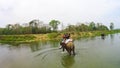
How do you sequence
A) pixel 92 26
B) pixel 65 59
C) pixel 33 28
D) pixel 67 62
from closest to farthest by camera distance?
pixel 67 62 < pixel 65 59 < pixel 33 28 < pixel 92 26

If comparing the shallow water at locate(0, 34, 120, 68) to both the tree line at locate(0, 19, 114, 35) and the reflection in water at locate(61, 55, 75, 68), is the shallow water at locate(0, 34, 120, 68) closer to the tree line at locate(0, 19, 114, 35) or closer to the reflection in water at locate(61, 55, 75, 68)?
the reflection in water at locate(61, 55, 75, 68)

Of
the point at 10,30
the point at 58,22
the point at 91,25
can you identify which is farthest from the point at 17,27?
the point at 91,25

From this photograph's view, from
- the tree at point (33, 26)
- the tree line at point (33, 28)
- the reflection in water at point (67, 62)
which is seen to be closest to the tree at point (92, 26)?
the tree line at point (33, 28)

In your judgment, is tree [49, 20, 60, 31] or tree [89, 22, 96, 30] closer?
tree [49, 20, 60, 31]

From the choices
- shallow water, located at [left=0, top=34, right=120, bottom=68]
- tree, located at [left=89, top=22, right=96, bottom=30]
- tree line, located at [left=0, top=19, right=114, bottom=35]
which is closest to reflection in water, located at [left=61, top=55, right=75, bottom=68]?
shallow water, located at [left=0, top=34, right=120, bottom=68]

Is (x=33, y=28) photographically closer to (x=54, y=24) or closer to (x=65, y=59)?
(x=54, y=24)

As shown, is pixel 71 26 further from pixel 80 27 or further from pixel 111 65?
pixel 111 65

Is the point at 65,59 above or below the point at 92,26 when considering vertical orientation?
below

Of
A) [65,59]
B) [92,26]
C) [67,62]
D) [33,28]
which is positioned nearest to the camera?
[67,62]

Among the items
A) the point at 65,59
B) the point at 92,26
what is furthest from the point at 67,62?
the point at 92,26

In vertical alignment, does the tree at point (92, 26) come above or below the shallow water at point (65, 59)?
above

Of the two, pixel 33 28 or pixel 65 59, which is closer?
pixel 65 59

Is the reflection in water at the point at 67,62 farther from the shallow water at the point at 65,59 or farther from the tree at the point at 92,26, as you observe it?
the tree at the point at 92,26

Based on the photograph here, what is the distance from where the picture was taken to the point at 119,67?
15266 millimetres
